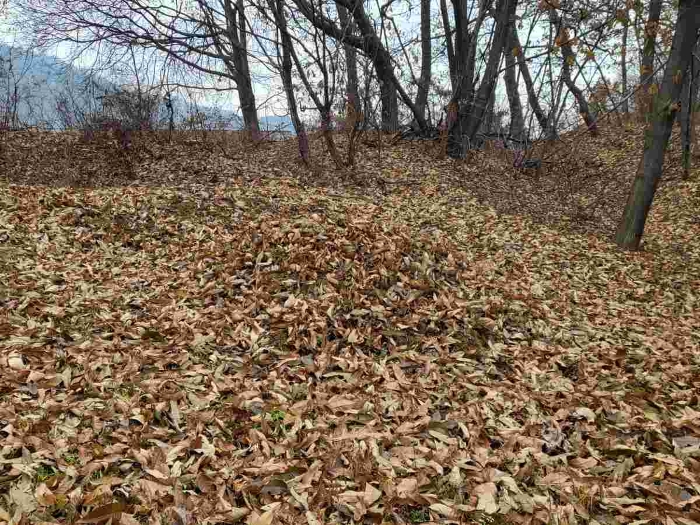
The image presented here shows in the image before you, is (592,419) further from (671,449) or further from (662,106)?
(662,106)

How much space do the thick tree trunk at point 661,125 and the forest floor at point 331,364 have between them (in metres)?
0.53

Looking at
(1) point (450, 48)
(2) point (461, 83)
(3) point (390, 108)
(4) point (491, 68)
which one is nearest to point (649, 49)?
(4) point (491, 68)

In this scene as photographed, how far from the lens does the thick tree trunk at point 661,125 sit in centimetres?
550

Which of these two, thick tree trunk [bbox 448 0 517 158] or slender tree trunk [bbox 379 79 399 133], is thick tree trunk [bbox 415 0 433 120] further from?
thick tree trunk [bbox 448 0 517 158]

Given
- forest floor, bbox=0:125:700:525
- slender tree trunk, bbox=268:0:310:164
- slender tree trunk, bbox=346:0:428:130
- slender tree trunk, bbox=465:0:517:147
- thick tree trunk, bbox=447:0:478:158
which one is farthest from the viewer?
thick tree trunk, bbox=447:0:478:158

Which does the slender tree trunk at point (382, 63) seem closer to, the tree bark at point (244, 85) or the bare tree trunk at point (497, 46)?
the bare tree trunk at point (497, 46)

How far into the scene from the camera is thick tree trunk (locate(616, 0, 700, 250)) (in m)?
5.50

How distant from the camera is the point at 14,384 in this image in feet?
9.05

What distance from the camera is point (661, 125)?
588 centimetres

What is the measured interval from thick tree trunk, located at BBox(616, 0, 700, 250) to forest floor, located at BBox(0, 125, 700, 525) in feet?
1.73

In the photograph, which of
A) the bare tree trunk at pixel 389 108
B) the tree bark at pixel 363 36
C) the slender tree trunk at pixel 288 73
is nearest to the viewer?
the slender tree trunk at pixel 288 73

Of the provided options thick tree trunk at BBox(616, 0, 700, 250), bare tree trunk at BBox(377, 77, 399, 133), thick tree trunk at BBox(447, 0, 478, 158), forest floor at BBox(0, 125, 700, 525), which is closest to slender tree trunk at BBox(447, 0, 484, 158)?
thick tree trunk at BBox(447, 0, 478, 158)

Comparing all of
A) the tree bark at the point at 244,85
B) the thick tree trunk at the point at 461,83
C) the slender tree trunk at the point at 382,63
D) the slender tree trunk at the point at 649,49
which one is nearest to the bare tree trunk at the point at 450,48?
the thick tree trunk at the point at 461,83

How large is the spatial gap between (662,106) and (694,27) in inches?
36.7
